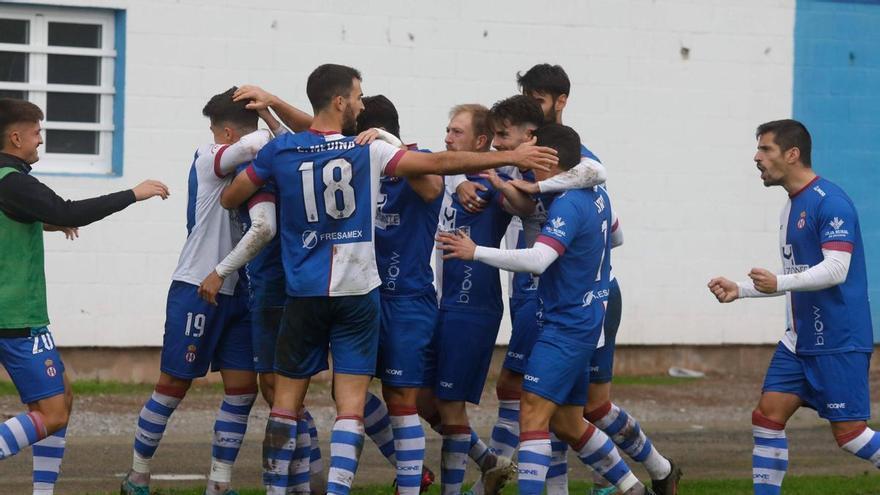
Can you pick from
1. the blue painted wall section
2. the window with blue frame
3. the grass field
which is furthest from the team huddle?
the blue painted wall section

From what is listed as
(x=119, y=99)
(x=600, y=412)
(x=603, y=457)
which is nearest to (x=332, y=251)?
(x=603, y=457)

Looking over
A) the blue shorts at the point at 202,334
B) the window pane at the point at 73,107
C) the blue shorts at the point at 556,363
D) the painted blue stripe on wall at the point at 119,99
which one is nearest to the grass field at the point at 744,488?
Result: the blue shorts at the point at 202,334

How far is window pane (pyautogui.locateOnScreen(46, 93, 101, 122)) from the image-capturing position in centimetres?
1333

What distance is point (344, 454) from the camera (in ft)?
24.9

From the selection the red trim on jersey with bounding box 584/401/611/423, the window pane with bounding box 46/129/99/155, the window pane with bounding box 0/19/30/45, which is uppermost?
the window pane with bounding box 0/19/30/45

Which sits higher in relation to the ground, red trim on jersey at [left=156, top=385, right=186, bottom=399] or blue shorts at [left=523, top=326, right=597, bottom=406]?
blue shorts at [left=523, top=326, right=597, bottom=406]

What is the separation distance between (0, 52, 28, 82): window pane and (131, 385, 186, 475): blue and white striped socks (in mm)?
5441

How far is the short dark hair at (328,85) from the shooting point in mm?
7586

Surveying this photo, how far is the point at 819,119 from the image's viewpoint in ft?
50.6

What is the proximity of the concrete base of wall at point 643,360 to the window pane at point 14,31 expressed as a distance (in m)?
2.85

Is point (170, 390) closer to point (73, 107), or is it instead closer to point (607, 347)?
point (607, 347)

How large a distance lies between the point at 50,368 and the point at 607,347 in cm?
313

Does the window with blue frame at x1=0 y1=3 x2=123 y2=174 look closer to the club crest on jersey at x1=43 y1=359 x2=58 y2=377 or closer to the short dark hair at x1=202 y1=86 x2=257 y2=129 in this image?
the short dark hair at x1=202 y1=86 x2=257 y2=129

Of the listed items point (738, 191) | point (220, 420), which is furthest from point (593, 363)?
point (738, 191)
